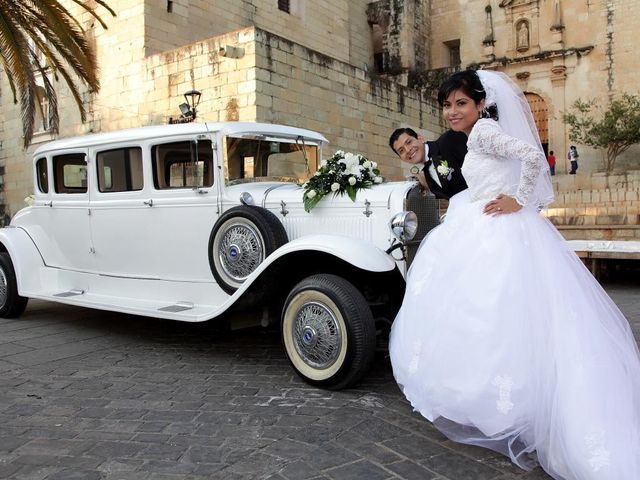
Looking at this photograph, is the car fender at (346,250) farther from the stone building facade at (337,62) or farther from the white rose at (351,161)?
the stone building facade at (337,62)

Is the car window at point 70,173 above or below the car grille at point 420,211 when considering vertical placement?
above

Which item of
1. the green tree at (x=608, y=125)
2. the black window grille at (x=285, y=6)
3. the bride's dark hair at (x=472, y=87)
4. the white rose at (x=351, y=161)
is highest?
the black window grille at (x=285, y=6)

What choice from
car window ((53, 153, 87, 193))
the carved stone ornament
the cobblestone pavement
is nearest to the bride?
the cobblestone pavement

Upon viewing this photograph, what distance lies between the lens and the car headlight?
395 cm

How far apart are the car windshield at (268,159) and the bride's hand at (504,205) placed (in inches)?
99.5

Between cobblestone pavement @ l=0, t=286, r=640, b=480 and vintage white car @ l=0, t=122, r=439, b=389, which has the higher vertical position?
vintage white car @ l=0, t=122, r=439, b=389

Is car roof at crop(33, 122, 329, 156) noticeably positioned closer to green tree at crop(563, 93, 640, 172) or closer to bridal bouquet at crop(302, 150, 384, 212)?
bridal bouquet at crop(302, 150, 384, 212)

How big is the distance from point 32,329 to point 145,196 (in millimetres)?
2273

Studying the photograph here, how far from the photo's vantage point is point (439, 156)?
3.92 meters

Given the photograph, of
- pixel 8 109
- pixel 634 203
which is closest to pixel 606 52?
pixel 634 203

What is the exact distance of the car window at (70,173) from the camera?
19.5ft

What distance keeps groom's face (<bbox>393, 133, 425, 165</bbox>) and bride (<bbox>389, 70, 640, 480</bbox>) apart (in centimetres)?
59

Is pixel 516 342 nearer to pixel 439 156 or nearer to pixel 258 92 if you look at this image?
pixel 439 156

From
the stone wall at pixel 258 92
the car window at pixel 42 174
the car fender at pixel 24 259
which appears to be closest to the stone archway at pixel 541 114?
the stone wall at pixel 258 92
